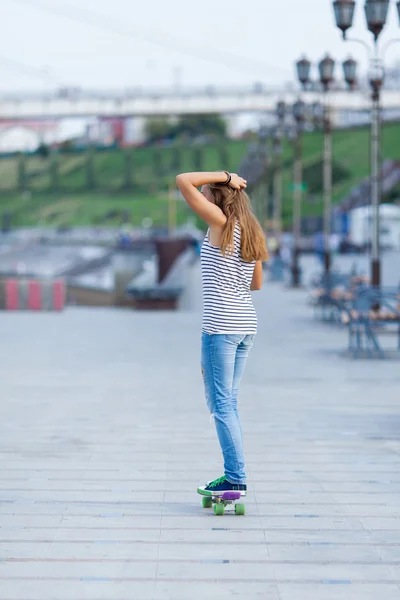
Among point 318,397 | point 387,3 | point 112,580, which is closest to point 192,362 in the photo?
point 318,397

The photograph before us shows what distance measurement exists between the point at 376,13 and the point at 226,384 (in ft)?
33.0

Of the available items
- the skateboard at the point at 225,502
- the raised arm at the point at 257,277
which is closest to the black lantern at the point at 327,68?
the raised arm at the point at 257,277

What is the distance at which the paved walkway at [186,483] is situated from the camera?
204 inches

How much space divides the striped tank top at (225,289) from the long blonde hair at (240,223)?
51 mm

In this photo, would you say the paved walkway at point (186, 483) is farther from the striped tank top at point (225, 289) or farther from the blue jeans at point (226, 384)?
the striped tank top at point (225, 289)

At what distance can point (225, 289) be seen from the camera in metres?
6.23

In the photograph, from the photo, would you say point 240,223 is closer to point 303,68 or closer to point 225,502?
point 225,502

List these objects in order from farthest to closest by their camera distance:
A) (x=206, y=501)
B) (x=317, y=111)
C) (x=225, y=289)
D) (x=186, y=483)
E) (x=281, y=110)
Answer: (x=317, y=111), (x=281, y=110), (x=186, y=483), (x=206, y=501), (x=225, y=289)

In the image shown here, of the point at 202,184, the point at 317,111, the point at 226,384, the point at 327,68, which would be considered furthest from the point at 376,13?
the point at 317,111

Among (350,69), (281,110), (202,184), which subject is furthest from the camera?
(281,110)

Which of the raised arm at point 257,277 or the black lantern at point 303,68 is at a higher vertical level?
the black lantern at point 303,68

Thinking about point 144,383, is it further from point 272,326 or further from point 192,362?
point 272,326

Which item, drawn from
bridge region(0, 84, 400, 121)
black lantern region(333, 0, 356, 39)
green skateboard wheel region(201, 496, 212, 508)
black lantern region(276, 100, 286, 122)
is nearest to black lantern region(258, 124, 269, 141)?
black lantern region(276, 100, 286, 122)

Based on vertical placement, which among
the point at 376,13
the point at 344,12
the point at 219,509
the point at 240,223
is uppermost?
the point at 344,12
